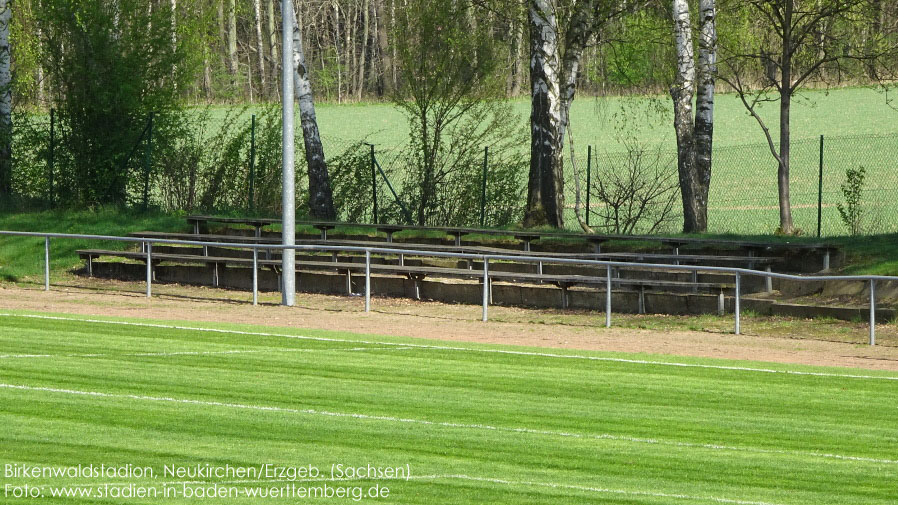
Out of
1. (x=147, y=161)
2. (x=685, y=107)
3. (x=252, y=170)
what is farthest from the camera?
(x=252, y=170)

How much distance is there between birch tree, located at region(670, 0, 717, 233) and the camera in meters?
22.7

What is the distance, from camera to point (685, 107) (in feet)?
79.1

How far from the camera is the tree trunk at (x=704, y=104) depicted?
74.1ft

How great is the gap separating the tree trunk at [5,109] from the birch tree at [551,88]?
1242 cm

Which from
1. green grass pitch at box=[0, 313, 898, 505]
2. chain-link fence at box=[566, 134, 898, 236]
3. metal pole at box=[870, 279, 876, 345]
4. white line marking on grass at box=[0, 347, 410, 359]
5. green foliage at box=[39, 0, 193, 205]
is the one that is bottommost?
green grass pitch at box=[0, 313, 898, 505]

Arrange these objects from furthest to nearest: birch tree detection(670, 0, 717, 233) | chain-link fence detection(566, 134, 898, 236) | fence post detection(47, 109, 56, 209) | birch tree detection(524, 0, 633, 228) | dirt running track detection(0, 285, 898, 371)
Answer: fence post detection(47, 109, 56, 209), chain-link fence detection(566, 134, 898, 236), birch tree detection(524, 0, 633, 228), birch tree detection(670, 0, 717, 233), dirt running track detection(0, 285, 898, 371)

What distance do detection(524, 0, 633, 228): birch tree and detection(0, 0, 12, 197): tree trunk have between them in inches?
489

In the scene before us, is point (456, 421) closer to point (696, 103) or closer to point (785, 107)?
point (696, 103)

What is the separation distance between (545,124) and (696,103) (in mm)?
3068

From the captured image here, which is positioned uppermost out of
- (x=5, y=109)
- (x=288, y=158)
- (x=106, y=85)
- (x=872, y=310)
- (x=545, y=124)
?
(x=106, y=85)

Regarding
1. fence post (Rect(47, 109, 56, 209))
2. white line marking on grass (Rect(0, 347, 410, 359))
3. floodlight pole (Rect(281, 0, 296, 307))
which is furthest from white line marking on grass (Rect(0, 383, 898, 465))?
fence post (Rect(47, 109, 56, 209))

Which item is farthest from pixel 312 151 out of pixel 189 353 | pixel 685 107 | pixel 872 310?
pixel 872 310

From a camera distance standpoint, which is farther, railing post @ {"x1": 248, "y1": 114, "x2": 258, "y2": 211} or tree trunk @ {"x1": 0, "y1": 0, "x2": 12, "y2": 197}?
tree trunk @ {"x1": 0, "y1": 0, "x2": 12, "y2": 197}

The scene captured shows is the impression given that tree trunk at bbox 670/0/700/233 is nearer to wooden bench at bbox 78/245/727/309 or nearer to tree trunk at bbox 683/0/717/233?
tree trunk at bbox 683/0/717/233
